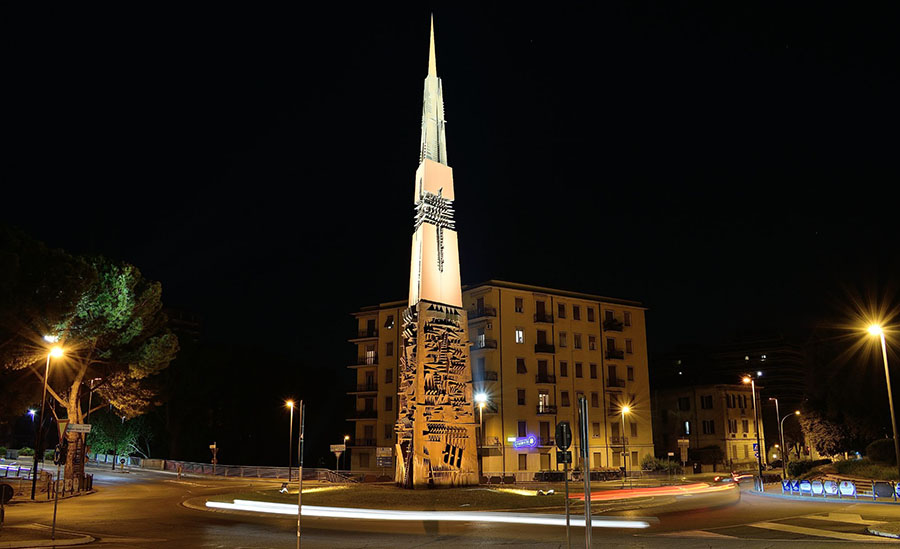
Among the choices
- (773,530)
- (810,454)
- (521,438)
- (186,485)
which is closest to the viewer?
(773,530)

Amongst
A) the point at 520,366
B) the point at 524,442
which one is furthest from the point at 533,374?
the point at 524,442

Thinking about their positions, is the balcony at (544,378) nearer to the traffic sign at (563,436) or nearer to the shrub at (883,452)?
the shrub at (883,452)

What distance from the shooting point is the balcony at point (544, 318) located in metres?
64.9

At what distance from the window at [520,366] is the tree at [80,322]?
1195 inches

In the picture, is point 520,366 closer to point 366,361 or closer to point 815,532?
point 366,361

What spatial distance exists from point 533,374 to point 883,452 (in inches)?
1162

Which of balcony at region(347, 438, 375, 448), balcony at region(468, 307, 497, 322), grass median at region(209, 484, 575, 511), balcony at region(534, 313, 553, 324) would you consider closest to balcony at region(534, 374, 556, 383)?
balcony at region(534, 313, 553, 324)

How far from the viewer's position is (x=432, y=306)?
1463 inches

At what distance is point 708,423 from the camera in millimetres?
76250

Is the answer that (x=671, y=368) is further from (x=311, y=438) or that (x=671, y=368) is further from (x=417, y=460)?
(x=417, y=460)

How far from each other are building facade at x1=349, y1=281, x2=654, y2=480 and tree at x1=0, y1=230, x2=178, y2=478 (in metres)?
23.7

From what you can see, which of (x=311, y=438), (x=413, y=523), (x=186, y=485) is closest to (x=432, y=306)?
(x=413, y=523)

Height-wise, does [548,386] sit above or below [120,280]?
below

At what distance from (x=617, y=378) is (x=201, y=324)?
9375 centimetres
